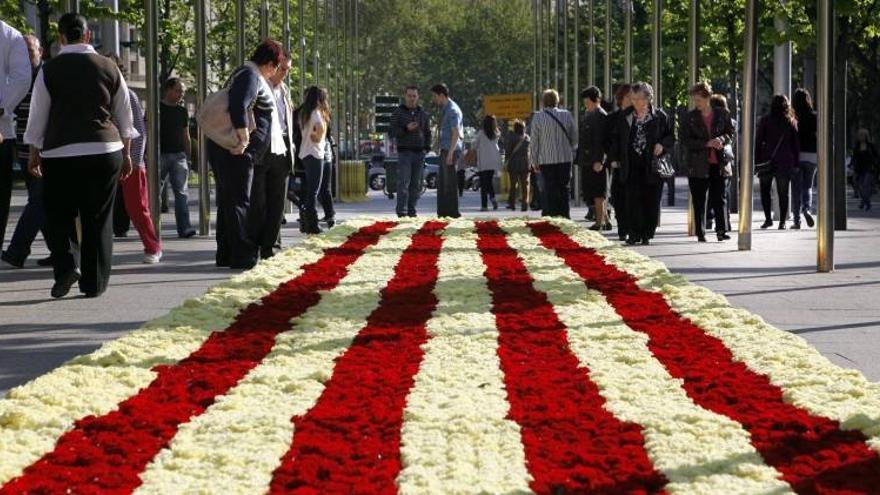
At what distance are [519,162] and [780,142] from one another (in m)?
11.4

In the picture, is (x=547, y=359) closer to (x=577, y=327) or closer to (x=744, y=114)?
(x=577, y=327)

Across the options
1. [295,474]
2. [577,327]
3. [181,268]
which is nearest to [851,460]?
[295,474]

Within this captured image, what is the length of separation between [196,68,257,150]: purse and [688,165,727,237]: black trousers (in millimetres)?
6814

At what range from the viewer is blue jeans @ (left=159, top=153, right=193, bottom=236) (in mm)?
21547

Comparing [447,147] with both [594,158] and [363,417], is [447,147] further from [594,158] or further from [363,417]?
[363,417]

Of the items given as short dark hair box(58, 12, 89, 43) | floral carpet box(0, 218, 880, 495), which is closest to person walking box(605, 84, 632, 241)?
floral carpet box(0, 218, 880, 495)

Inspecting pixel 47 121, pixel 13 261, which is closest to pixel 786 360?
pixel 47 121

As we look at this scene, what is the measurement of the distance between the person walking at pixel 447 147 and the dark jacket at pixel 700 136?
6300mm

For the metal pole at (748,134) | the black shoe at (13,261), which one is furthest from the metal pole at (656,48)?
the black shoe at (13,261)

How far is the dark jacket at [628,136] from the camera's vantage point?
1992cm

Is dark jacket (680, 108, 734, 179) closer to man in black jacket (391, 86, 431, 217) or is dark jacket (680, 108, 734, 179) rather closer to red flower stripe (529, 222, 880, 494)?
man in black jacket (391, 86, 431, 217)

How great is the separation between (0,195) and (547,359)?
249 inches

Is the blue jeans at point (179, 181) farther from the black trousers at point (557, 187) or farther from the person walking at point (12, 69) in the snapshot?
the person walking at point (12, 69)

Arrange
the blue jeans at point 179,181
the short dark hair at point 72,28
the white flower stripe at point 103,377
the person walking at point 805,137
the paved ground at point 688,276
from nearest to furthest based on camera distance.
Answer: the white flower stripe at point 103,377 → the paved ground at point 688,276 → the short dark hair at point 72,28 → the blue jeans at point 179,181 → the person walking at point 805,137
